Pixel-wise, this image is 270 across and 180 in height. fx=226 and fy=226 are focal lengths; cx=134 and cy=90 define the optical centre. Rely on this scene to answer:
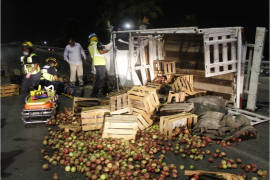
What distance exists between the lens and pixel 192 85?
9758 mm

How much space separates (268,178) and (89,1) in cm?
3699

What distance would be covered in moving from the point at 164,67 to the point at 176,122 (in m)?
4.34

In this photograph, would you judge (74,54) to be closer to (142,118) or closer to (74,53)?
(74,53)

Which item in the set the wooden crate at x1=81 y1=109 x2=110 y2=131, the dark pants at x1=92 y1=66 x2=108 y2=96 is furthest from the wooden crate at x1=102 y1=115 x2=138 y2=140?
the dark pants at x1=92 y1=66 x2=108 y2=96

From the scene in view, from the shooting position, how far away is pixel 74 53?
11500 mm

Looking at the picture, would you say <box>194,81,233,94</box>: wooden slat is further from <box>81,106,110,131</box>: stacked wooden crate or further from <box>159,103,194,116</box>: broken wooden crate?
<box>81,106,110,131</box>: stacked wooden crate

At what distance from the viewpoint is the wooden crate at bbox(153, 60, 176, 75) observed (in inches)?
409

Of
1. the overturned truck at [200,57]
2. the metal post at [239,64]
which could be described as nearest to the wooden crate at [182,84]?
the overturned truck at [200,57]

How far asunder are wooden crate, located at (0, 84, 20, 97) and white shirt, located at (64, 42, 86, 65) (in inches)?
108

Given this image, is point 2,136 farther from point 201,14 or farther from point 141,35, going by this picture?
point 201,14

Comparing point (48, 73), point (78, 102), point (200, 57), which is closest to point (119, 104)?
point (78, 102)

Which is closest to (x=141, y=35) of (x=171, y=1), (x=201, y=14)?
(x=201, y=14)

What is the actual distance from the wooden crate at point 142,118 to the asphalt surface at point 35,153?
1.42 m

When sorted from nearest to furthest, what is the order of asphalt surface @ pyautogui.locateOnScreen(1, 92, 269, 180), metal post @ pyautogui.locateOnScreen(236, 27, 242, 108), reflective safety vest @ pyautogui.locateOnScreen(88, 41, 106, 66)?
1. asphalt surface @ pyautogui.locateOnScreen(1, 92, 269, 180)
2. metal post @ pyautogui.locateOnScreen(236, 27, 242, 108)
3. reflective safety vest @ pyautogui.locateOnScreen(88, 41, 106, 66)
